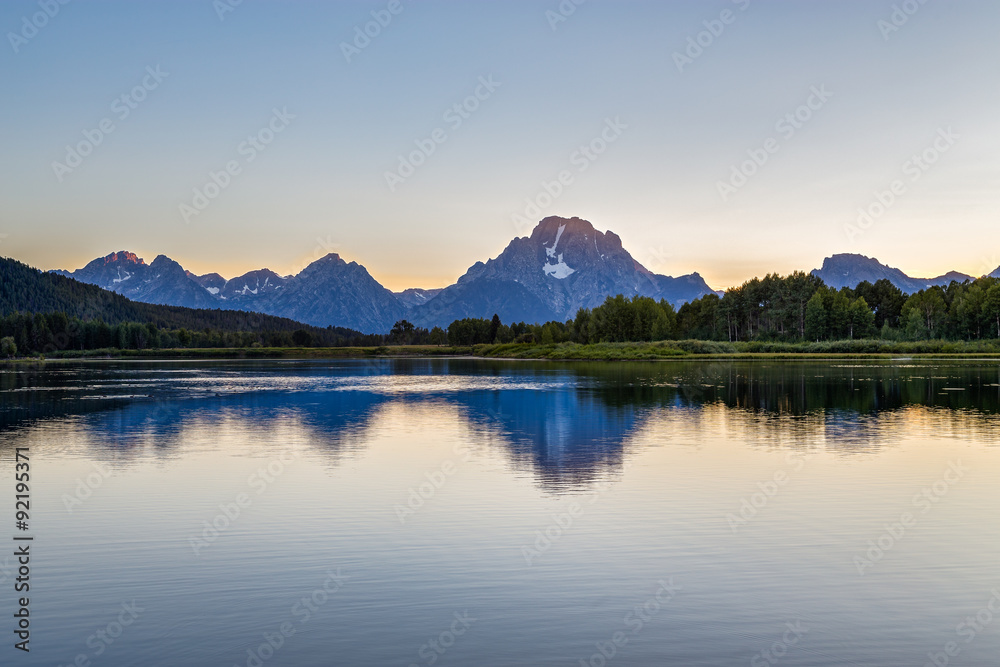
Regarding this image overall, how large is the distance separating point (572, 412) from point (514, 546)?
3105cm

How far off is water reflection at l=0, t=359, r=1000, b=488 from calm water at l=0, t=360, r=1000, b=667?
500 millimetres

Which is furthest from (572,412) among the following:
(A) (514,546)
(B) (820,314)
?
(B) (820,314)

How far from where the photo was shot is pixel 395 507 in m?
20.6

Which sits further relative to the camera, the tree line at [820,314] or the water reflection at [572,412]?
the tree line at [820,314]

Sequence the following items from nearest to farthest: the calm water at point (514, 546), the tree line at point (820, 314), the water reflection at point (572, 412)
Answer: the calm water at point (514, 546), the water reflection at point (572, 412), the tree line at point (820, 314)

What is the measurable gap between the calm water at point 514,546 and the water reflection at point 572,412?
0.50 m

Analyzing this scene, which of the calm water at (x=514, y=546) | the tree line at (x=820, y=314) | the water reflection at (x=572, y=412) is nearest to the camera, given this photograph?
the calm water at (x=514, y=546)

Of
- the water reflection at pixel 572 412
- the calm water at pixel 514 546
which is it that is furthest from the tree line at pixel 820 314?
the calm water at pixel 514 546

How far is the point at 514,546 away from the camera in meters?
16.4

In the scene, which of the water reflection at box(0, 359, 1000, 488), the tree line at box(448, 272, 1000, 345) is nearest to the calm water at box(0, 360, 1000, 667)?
the water reflection at box(0, 359, 1000, 488)

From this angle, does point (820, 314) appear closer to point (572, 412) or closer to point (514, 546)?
point (572, 412)

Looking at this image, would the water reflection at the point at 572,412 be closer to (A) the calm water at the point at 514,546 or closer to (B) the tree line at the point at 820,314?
(A) the calm water at the point at 514,546

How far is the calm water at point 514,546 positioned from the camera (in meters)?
11.3

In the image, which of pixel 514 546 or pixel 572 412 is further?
pixel 572 412
